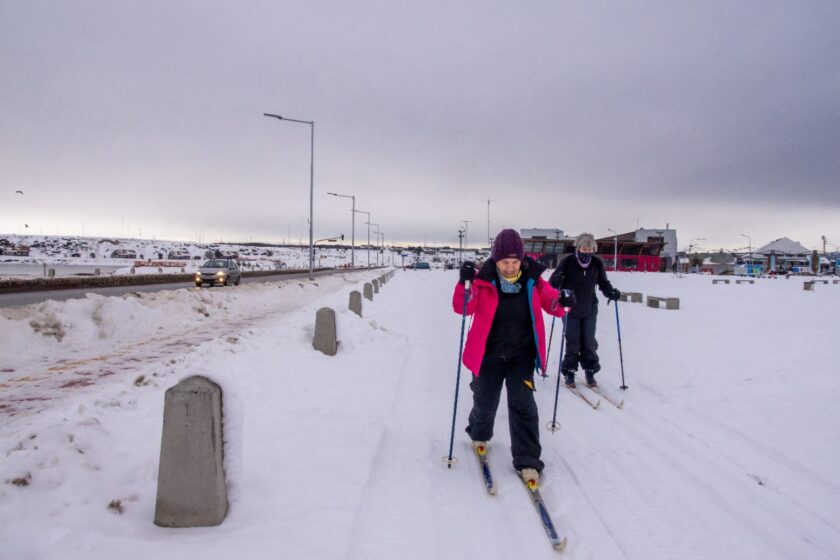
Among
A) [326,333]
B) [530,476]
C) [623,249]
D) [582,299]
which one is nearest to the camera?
[530,476]

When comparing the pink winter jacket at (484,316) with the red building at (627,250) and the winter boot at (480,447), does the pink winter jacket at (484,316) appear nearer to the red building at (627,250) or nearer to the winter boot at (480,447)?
the winter boot at (480,447)

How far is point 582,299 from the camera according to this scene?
6023 millimetres

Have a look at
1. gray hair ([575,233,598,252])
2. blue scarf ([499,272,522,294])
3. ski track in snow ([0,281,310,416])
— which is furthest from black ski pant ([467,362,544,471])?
ski track in snow ([0,281,310,416])

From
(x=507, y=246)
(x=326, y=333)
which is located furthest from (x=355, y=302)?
(x=507, y=246)

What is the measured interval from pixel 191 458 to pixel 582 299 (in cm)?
508

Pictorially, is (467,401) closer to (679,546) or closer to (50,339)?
(679,546)

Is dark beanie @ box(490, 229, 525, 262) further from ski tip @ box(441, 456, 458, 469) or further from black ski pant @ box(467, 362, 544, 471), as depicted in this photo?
ski tip @ box(441, 456, 458, 469)

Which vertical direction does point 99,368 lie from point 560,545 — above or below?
below

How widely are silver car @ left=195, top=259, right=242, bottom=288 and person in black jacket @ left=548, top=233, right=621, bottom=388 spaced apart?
2337cm

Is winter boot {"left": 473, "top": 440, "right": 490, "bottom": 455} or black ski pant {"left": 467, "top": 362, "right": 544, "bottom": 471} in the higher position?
black ski pant {"left": 467, "top": 362, "right": 544, "bottom": 471}

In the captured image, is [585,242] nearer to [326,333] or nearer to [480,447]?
[480,447]

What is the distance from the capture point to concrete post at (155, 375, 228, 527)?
252 centimetres

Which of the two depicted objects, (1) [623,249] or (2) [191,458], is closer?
(2) [191,458]

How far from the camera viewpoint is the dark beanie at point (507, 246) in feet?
11.5
